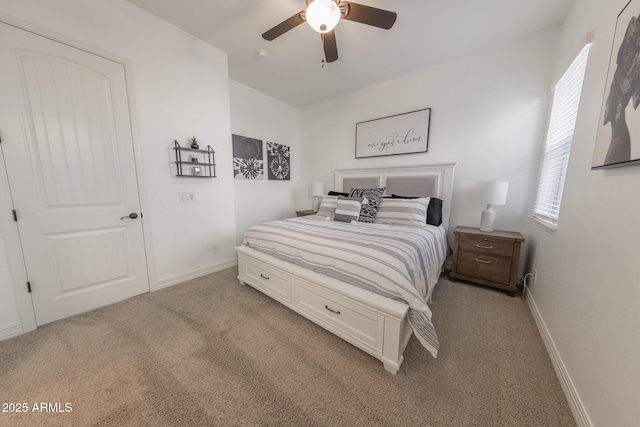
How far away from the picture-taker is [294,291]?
1.82m

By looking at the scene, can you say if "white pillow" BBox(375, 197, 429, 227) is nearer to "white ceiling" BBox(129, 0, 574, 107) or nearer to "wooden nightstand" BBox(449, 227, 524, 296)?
"wooden nightstand" BBox(449, 227, 524, 296)

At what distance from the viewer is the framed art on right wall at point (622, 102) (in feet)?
3.02

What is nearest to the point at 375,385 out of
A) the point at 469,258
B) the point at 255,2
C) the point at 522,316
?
the point at 522,316

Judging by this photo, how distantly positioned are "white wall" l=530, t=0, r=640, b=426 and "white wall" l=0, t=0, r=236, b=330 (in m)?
3.27

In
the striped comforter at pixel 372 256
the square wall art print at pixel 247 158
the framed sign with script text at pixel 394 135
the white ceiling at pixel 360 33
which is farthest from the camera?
the square wall art print at pixel 247 158

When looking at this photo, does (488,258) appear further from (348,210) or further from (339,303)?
(339,303)

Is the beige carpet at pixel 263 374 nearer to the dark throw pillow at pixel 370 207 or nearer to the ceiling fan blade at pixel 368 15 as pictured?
the dark throw pillow at pixel 370 207

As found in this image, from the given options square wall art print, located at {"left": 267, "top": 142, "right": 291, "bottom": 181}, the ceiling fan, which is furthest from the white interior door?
square wall art print, located at {"left": 267, "top": 142, "right": 291, "bottom": 181}

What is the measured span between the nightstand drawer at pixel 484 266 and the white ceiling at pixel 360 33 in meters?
2.37

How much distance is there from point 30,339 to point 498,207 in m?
4.60

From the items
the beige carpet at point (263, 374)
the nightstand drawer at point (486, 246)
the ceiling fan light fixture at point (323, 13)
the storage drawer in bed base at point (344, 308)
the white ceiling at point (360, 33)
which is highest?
the white ceiling at point (360, 33)

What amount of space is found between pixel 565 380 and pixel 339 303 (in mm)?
1339

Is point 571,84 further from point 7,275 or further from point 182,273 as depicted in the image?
point 7,275

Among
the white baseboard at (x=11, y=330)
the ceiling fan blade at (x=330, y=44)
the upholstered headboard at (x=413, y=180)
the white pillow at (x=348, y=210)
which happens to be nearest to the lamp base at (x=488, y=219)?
the upholstered headboard at (x=413, y=180)
